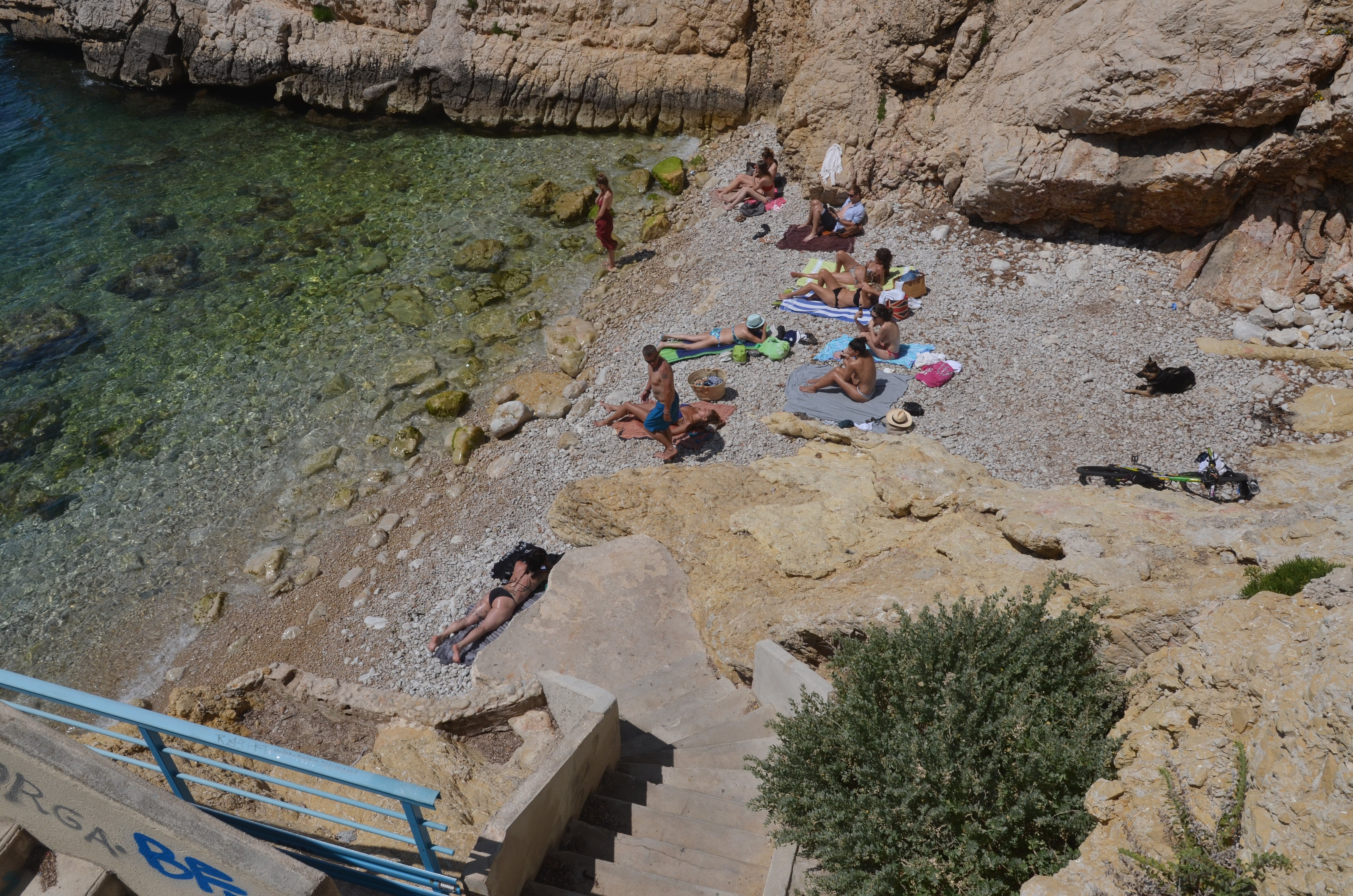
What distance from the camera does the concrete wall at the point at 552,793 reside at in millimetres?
4633

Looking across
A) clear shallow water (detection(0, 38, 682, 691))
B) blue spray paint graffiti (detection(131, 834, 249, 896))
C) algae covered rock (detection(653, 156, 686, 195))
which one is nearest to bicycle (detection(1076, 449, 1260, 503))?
blue spray paint graffiti (detection(131, 834, 249, 896))

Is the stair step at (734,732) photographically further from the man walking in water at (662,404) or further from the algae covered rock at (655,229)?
the algae covered rock at (655,229)

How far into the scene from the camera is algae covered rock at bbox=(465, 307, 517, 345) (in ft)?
46.5

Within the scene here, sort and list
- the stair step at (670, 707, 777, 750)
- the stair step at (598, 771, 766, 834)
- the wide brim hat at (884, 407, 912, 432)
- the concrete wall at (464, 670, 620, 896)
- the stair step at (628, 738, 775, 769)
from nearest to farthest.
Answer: the concrete wall at (464, 670, 620, 896)
the stair step at (598, 771, 766, 834)
the stair step at (628, 738, 775, 769)
the stair step at (670, 707, 777, 750)
the wide brim hat at (884, 407, 912, 432)

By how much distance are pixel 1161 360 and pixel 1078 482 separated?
273 centimetres

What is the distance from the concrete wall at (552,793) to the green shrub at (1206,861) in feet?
10.8

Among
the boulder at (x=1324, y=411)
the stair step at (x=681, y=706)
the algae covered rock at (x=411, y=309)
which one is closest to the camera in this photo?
the stair step at (x=681, y=706)

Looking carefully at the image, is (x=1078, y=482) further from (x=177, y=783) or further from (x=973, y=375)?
(x=177, y=783)

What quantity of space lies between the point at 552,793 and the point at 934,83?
13.4m

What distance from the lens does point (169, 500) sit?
11.9m

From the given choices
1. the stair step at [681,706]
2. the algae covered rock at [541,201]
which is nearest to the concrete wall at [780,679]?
the stair step at [681,706]

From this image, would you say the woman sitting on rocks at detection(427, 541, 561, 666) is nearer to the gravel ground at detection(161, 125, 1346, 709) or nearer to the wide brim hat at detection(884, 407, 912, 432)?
the gravel ground at detection(161, 125, 1346, 709)

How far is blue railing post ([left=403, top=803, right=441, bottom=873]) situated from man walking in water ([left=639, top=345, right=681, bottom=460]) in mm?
6880

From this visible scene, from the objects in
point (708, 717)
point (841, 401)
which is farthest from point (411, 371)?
point (708, 717)
